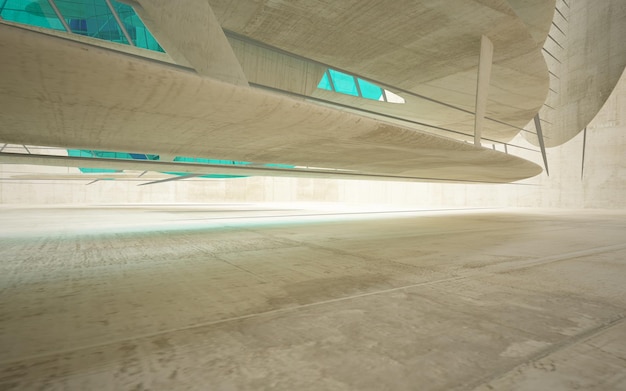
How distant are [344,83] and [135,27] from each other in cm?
638

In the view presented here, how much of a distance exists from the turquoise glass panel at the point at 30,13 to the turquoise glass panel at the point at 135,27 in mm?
1156

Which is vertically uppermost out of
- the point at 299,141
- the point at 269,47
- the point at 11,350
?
the point at 269,47

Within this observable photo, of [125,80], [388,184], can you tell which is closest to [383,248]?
[125,80]

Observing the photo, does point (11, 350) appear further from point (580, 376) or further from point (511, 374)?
point (580, 376)

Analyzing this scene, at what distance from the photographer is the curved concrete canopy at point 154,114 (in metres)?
1.79

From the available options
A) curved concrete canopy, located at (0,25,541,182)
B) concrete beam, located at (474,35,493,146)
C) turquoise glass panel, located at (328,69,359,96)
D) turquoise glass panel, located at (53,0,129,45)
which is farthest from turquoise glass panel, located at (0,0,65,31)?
concrete beam, located at (474,35,493,146)

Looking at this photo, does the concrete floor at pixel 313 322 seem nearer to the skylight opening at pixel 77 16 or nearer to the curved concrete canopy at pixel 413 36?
the curved concrete canopy at pixel 413 36

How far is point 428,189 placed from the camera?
20.4 m

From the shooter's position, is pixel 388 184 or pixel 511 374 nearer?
pixel 511 374

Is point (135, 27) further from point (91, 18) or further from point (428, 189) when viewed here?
point (428, 189)

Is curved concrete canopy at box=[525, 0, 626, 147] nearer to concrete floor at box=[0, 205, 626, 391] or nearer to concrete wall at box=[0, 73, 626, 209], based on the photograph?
concrete wall at box=[0, 73, 626, 209]

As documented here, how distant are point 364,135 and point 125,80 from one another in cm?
244

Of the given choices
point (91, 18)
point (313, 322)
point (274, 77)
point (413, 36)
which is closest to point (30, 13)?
point (91, 18)

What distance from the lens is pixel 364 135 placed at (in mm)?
3670
